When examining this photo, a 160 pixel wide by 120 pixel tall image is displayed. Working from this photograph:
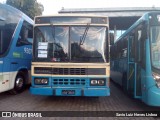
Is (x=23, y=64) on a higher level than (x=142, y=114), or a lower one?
higher

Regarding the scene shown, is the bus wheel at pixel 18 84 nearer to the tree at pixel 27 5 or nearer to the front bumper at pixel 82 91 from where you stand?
the front bumper at pixel 82 91

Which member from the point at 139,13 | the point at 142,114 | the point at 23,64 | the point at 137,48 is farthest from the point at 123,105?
the point at 139,13

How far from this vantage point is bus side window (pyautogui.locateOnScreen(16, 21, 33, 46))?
10.2m

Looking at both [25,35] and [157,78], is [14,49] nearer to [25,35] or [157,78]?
[25,35]

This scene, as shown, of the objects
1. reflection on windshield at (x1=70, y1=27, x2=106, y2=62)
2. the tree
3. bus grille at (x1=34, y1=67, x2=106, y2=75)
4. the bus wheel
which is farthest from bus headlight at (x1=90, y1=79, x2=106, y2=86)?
the tree

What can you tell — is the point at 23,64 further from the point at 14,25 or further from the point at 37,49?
the point at 37,49

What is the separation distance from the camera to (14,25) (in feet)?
31.6

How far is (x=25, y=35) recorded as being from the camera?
10719 millimetres

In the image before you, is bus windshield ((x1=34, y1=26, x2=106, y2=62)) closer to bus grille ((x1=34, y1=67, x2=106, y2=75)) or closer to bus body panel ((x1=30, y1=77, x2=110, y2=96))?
bus grille ((x1=34, y1=67, x2=106, y2=75))

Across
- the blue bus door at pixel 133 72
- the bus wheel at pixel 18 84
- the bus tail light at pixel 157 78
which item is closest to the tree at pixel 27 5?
the bus wheel at pixel 18 84

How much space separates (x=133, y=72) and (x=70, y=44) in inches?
94.3

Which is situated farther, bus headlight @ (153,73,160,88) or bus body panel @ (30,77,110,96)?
bus body panel @ (30,77,110,96)

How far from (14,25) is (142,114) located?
5.96 m

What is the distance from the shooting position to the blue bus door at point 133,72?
7.78m
